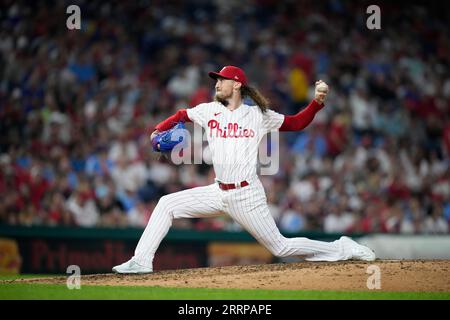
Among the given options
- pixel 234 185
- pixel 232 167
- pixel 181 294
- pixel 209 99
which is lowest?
pixel 181 294

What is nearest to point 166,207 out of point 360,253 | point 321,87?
point 321,87

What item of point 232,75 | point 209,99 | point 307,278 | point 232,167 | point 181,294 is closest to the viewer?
point 181,294

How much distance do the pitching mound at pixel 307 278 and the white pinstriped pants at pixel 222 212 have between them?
24 cm

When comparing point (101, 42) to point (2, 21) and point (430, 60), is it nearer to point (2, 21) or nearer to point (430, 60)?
point (2, 21)

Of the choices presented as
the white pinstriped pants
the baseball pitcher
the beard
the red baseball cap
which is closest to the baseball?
the baseball pitcher

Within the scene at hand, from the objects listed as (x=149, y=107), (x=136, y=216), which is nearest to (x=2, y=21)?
(x=149, y=107)

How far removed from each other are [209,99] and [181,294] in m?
7.87

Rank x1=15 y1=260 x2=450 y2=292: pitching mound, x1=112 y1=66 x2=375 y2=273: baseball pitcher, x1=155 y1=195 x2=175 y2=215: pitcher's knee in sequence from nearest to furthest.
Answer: x1=15 y1=260 x2=450 y2=292: pitching mound < x1=112 y1=66 x2=375 y2=273: baseball pitcher < x1=155 y1=195 x2=175 y2=215: pitcher's knee

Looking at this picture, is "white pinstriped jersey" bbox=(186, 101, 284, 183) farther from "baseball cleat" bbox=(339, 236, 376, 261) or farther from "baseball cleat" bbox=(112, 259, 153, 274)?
"baseball cleat" bbox=(339, 236, 376, 261)

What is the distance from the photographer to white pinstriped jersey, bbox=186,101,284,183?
776cm

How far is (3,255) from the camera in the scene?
11.8 metres

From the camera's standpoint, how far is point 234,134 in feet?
25.7

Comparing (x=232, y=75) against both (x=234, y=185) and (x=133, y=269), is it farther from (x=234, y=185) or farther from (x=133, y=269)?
(x=133, y=269)
